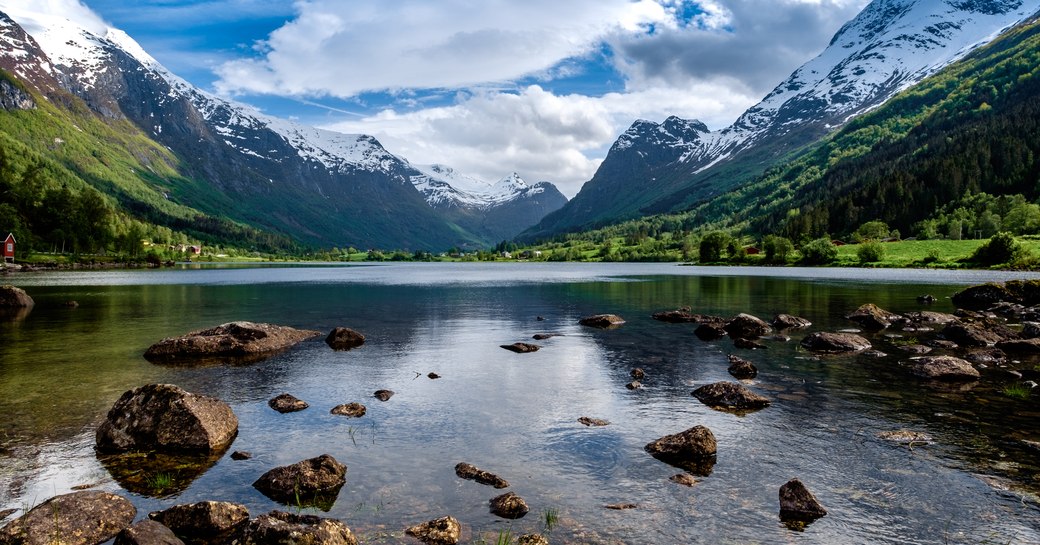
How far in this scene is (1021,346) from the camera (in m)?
42.6

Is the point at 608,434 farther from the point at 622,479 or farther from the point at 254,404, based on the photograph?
the point at 254,404

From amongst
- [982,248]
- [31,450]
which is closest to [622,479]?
[31,450]

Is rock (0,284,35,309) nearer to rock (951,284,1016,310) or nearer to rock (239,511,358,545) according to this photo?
rock (239,511,358,545)

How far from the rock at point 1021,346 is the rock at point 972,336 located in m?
0.66

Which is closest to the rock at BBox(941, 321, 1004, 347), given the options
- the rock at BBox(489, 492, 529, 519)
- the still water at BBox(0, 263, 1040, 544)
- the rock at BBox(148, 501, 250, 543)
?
the still water at BBox(0, 263, 1040, 544)

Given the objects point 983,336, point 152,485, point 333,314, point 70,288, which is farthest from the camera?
point 70,288

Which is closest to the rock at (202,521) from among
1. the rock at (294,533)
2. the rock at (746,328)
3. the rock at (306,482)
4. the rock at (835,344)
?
the rock at (294,533)

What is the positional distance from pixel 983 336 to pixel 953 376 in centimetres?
1586

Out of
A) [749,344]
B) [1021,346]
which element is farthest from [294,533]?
[1021,346]

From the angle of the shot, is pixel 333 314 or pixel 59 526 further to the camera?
pixel 333 314

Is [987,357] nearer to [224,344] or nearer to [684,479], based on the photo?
[684,479]

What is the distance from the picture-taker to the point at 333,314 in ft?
239

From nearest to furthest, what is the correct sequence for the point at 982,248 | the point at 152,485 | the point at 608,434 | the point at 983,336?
1. the point at 152,485
2. the point at 608,434
3. the point at 983,336
4. the point at 982,248

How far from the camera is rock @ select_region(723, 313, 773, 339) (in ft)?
170
